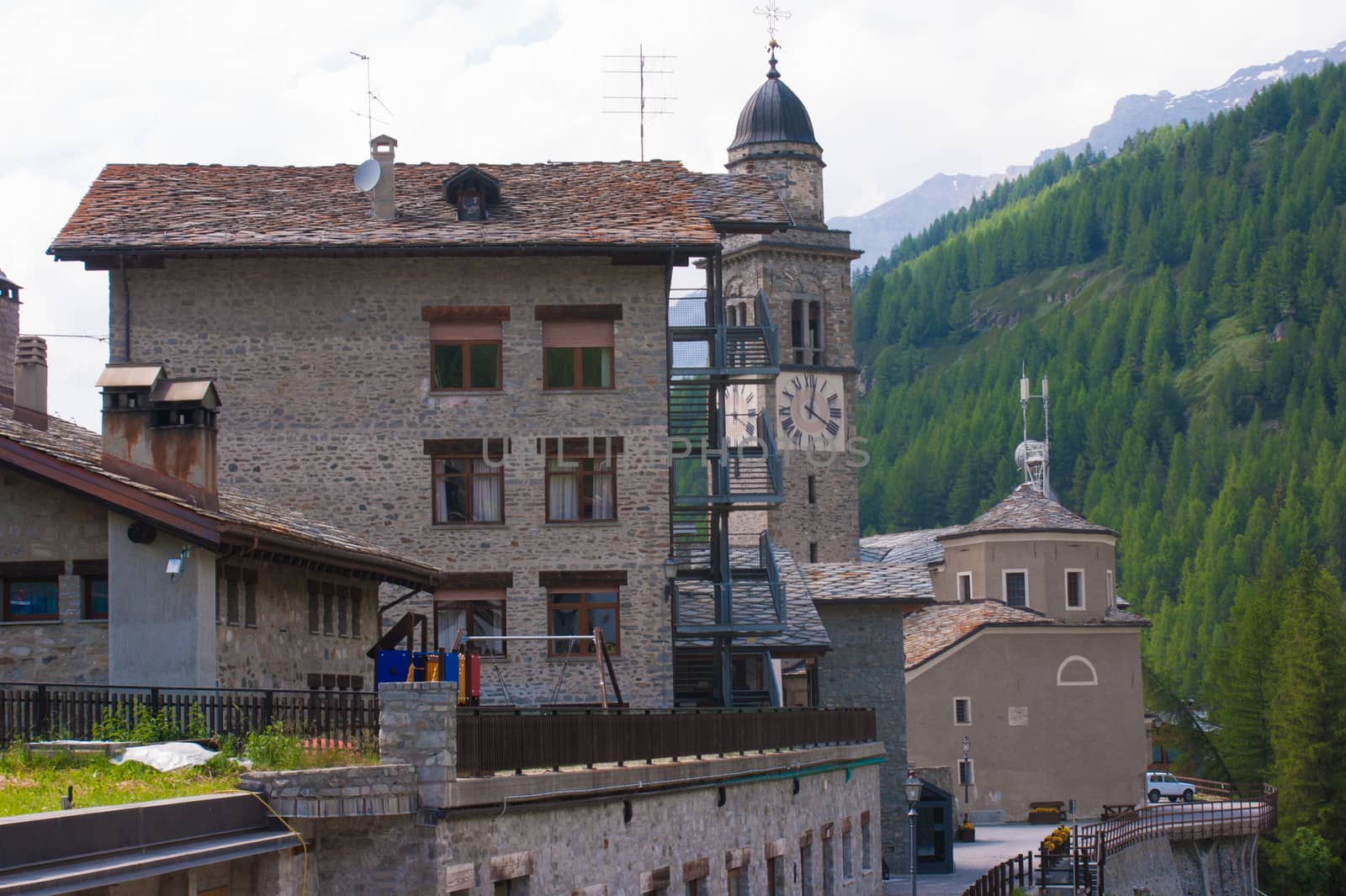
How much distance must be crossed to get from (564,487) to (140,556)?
1451 cm

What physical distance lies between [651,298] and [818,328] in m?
51.2

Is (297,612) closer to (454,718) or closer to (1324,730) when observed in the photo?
(454,718)

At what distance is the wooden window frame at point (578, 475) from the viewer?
3766cm

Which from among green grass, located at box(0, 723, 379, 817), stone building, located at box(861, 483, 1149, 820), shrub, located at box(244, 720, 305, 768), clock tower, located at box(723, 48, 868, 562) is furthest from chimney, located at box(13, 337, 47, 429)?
clock tower, located at box(723, 48, 868, 562)

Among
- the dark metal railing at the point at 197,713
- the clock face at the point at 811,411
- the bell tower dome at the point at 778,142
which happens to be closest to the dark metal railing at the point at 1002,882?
the dark metal railing at the point at 197,713

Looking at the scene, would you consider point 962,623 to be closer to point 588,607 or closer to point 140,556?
point 588,607

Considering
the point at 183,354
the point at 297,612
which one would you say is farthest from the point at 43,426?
the point at 183,354

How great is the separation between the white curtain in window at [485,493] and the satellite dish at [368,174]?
227 inches

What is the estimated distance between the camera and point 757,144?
8656cm

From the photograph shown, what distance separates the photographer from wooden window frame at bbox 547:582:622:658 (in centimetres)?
3719

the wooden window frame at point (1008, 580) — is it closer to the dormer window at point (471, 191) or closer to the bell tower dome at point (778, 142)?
the bell tower dome at point (778, 142)

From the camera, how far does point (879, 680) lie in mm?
47625

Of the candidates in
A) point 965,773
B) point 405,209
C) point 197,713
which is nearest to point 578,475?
point 405,209

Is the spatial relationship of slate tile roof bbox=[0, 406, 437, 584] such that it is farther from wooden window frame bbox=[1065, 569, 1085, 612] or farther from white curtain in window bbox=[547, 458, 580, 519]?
wooden window frame bbox=[1065, 569, 1085, 612]
